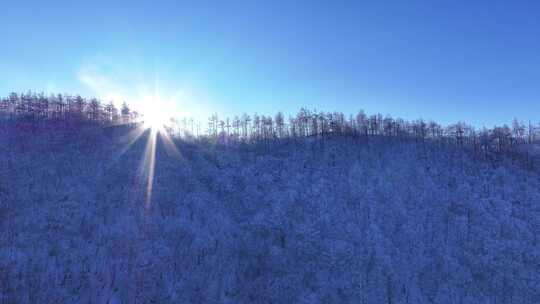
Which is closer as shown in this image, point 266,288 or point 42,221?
point 266,288

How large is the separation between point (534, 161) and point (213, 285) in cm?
8020

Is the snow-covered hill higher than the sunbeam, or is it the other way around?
the sunbeam

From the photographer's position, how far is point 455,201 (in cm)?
4806

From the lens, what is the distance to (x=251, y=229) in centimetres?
3716

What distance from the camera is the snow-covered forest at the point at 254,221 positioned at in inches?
1011

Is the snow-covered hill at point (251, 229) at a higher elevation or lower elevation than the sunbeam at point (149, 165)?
lower

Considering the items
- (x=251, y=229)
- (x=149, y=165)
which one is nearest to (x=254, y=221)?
(x=251, y=229)

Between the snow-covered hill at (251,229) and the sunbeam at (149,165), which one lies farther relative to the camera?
the sunbeam at (149,165)

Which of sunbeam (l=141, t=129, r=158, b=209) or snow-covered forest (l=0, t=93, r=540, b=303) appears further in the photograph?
sunbeam (l=141, t=129, r=158, b=209)

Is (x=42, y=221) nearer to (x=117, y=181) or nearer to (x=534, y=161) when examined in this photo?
(x=117, y=181)

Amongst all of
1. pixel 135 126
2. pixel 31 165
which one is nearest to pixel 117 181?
pixel 31 165

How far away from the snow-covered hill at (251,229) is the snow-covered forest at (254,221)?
0.54 feet

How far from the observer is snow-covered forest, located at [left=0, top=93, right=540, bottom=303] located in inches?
1011

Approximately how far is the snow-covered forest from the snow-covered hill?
6.5 inches
